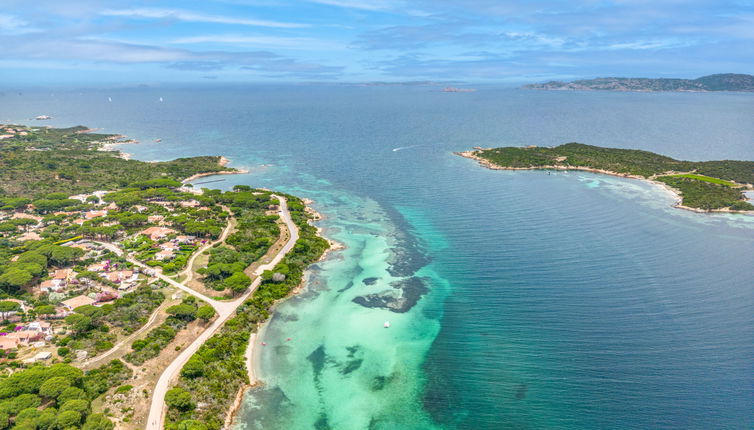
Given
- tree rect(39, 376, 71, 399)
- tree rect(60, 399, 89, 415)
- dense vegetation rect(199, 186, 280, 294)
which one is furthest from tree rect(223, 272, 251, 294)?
tree rect(60, 399, 89, 415)

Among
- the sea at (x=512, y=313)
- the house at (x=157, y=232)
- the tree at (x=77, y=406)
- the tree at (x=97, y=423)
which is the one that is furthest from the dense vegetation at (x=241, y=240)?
the tree at (x=97, y=423)

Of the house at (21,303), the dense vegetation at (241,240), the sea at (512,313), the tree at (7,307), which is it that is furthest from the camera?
the dense vegetation at (241,240)

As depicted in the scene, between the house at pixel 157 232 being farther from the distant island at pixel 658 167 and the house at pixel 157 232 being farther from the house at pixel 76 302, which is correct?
the distant island at pixel 658 167

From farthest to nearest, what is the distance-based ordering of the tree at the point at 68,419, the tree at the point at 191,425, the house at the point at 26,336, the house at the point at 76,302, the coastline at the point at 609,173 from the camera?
Answer: the coastline at the point at 609,173 < the house at the point at 76,302 < the house at the point at 26,336 < the tree at the point at 191,425 < the tree at the point at 68,419

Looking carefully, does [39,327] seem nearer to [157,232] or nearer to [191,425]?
[191,425]

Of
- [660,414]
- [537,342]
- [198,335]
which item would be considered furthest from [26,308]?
[660,414]

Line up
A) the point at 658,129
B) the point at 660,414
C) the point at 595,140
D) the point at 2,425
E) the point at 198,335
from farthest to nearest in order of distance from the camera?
the point at 658,129 → the point at 595,140 → the point at 198,335 → the point at 660,414 → the point at 2,425

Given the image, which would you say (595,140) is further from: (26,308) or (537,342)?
(26,308)

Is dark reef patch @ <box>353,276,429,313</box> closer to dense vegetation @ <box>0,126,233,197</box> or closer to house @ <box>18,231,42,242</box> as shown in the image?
house @ <box>18,231,42,242</box>
